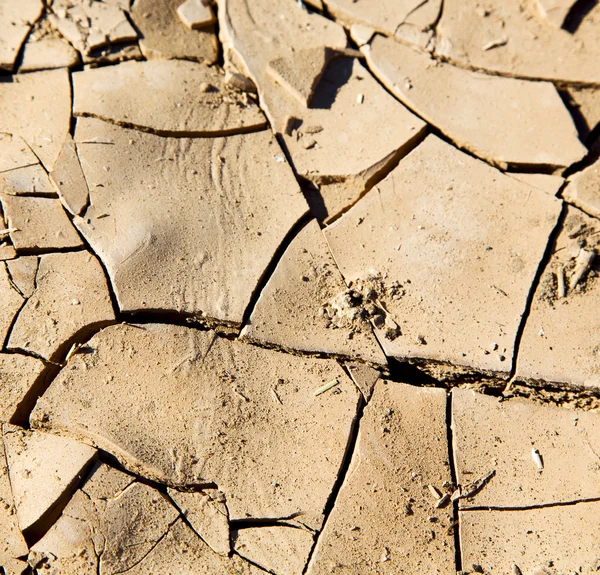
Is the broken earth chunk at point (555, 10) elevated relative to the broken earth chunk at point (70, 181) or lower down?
elevated

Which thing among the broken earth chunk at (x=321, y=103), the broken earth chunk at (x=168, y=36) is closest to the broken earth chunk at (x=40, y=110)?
the broken earth chunk at (x=168, y=36)

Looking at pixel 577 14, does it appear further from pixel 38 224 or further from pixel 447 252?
pixel 38 224

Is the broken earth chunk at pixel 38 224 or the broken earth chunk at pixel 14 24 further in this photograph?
the broken earth chunk at pixel 14 24

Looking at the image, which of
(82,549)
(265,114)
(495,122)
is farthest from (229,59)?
(82,549)

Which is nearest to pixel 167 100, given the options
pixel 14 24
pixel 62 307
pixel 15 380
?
pixel 14 24

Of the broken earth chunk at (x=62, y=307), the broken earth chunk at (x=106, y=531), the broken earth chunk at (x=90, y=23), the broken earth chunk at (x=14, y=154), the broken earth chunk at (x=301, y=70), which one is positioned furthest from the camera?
the broken earth chunk at (x=90, y=23)

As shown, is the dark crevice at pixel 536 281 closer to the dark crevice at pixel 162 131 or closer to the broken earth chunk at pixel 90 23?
the dark crevice at pixel 162 131

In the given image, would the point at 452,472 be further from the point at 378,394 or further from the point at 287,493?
the point at 287,493
